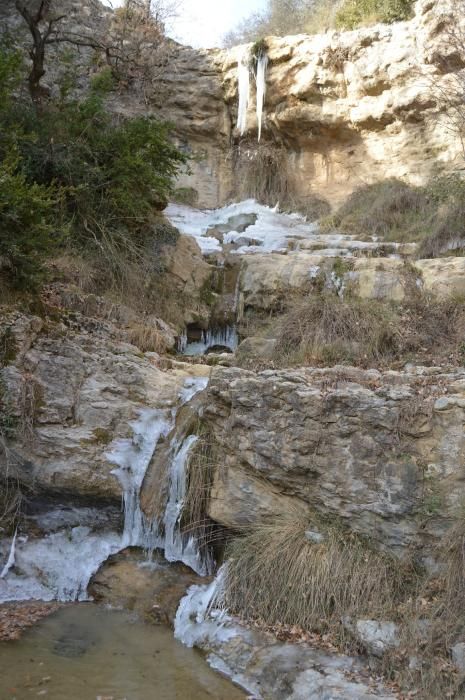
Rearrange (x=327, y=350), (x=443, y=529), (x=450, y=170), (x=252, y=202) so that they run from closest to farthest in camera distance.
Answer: (x=443, y=529)
(x=327, y=350)
(x=450, y=170)
(x=252, y=202)

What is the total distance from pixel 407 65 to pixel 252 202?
4.63 meters

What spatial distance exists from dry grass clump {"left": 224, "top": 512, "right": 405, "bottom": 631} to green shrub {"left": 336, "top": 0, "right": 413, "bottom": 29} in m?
13.5

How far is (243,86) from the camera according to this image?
52.7 feet

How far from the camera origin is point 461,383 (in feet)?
17.6

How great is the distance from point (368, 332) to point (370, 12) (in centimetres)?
1095

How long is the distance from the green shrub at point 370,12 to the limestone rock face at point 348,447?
11.8 meters

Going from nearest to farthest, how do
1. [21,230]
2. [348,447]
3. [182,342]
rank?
[348,447]
[21,230]
[182,342]

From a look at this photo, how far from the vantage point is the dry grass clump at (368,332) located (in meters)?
7.61

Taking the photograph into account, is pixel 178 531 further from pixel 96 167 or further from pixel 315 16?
pixel 315 16

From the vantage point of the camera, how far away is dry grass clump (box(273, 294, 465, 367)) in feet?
25.0

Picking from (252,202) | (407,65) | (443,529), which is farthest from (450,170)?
(443,529)

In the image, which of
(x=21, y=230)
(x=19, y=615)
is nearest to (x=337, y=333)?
(x=21, y=230)

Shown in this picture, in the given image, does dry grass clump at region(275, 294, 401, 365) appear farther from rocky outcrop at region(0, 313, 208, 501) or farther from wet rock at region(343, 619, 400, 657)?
wet rock at region(343, 619, 400, 657)

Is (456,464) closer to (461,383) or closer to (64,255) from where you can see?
(461,383)
